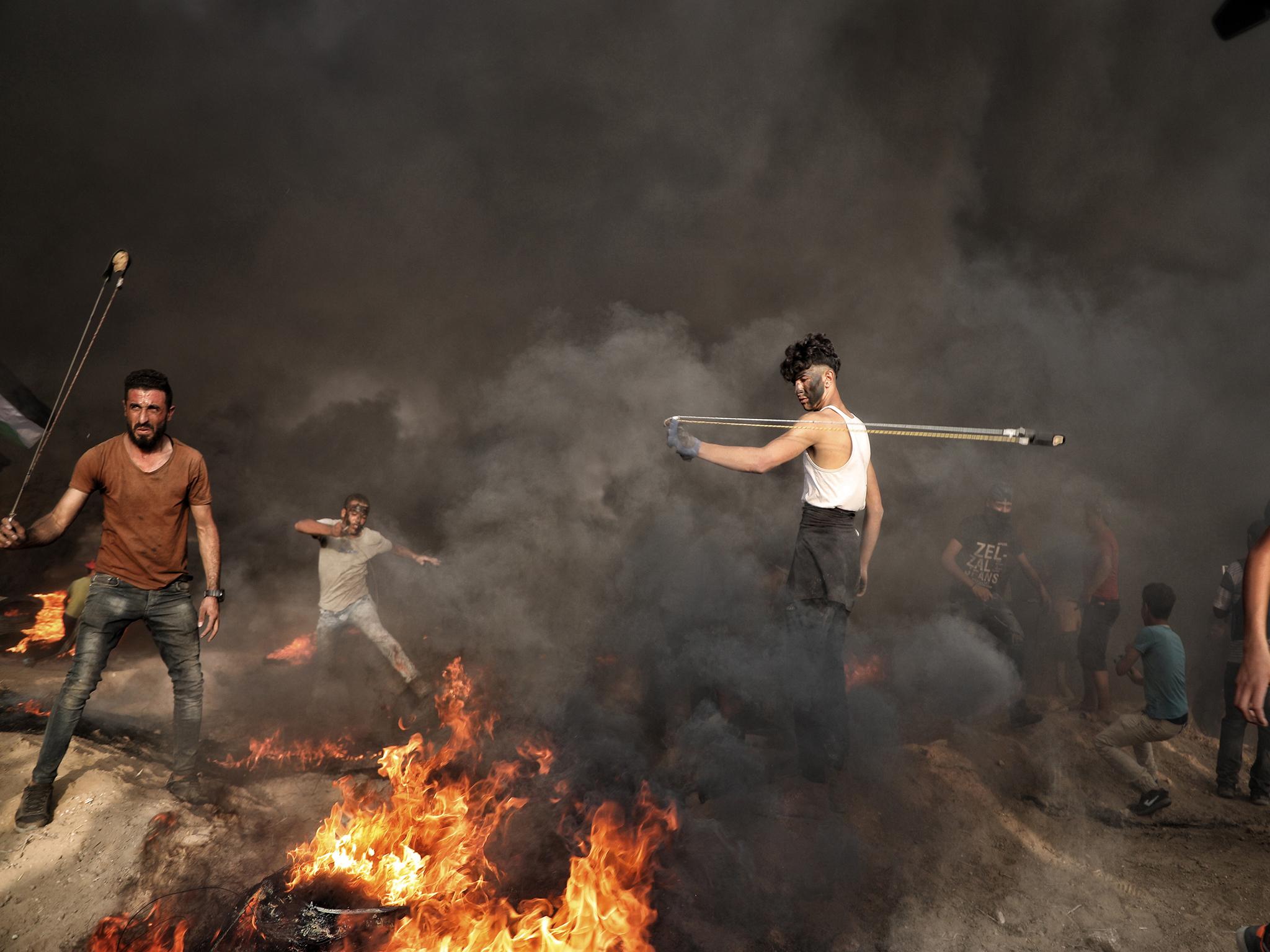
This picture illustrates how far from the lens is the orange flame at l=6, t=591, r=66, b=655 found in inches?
235

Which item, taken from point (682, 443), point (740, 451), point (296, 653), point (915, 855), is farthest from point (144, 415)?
point (915, 855)

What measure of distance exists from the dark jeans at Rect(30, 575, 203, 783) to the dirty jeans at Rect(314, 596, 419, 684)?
146cm

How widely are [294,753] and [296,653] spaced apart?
181 centimetres

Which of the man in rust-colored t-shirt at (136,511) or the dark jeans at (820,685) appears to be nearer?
the man in rust-colored t-shirt at (136,511)

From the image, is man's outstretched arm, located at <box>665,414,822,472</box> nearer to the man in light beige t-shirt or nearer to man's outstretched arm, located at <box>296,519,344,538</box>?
the man in light beige t-shirt

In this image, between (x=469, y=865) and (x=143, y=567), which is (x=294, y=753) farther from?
(x=469, y=865)

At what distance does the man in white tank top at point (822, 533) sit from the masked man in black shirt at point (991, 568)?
8.57ft

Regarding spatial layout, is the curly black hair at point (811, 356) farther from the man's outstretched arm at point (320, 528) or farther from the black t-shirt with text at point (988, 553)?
the man's outstretched arm at point (320, 528)

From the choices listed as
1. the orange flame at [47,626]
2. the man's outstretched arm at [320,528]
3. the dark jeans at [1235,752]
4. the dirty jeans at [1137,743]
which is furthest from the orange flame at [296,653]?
the dark jeans at [1235,752]

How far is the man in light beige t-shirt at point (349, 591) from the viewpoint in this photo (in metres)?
4.95

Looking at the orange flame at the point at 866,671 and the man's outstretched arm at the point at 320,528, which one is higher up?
the man's outstretched arm at the point at 320,528

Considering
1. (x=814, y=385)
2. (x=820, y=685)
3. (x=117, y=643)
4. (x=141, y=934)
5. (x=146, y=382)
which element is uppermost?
(x=814, y=385)

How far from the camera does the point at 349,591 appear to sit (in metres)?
5.03

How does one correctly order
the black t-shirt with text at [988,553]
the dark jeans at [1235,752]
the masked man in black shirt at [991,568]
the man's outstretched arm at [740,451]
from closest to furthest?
the man's outstretched arm at [740,451] < the dark jeans at [1235,752] < the masked man in black shirt at [991,568] < the black t-shirt with text at [988,553]
